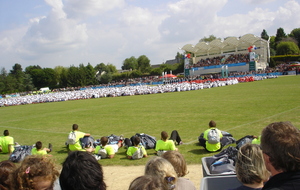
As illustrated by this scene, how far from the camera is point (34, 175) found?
2.60 metres

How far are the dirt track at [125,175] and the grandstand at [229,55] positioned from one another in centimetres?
5622

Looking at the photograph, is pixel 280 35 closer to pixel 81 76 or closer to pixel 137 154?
pixel 81 76

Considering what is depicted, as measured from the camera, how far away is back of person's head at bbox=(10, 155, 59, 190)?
2.55 meters

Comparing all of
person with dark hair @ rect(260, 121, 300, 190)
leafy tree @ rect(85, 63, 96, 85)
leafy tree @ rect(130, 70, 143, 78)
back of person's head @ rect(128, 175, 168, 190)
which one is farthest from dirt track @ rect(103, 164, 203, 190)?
leafy tree @ rect(130, 70, 143, 78)

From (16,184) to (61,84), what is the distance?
95753 millimetres

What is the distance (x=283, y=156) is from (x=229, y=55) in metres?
69.2

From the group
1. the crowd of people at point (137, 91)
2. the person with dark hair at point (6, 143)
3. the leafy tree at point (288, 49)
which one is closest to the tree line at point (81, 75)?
the leafy tree at point (288, 49)

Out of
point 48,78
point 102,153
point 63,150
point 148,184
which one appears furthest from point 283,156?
point 48,78

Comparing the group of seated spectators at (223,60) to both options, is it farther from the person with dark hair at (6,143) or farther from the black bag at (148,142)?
the person with dark hair at (6,143)

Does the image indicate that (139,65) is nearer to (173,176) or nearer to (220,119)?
(220,119)

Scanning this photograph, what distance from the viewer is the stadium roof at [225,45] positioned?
64.0 metres

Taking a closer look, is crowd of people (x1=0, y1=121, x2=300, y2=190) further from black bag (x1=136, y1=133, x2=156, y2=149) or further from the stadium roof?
the stadium roof

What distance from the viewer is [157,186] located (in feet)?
6.02

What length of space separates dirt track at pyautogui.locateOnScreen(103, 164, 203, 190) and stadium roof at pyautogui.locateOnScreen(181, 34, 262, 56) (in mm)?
63774
